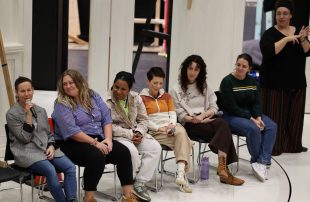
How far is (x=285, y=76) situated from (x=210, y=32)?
4.79 ft

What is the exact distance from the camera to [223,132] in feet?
15.9

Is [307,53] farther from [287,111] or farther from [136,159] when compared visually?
[136,159]

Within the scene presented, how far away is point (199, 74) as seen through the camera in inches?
197

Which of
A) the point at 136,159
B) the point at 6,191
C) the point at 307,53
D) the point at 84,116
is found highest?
the point at 307,53

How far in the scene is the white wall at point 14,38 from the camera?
499 cm

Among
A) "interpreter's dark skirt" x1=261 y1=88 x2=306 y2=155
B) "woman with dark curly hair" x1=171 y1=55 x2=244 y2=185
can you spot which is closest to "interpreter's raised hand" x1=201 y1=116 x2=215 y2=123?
"woman with dark curly hair" x1=171 y1=55 x2=244 y2=185

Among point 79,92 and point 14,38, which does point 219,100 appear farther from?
point 14,38

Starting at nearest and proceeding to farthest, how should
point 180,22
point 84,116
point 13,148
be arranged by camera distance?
point 13,148, point 84,116, point 180,22

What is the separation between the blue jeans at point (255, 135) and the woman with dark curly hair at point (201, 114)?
197 millimetres

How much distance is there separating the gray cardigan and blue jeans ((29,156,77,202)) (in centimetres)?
4

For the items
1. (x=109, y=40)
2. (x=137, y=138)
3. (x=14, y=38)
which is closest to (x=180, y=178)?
(x=137, y=138)

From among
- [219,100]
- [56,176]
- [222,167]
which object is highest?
[219,100]

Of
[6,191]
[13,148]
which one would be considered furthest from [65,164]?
[6,191]

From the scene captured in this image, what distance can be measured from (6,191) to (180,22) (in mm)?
3245
